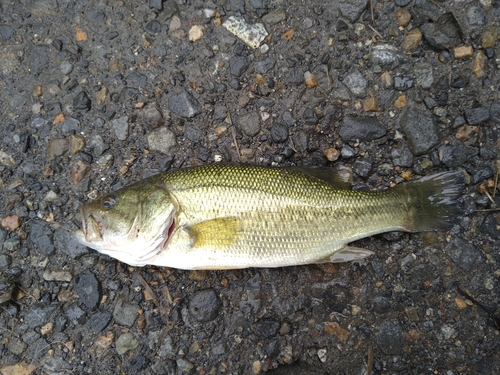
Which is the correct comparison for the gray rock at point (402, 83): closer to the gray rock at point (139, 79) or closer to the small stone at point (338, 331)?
the small stone at point (338, 331)

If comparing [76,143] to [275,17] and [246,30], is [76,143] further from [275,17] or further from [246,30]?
[275,17]

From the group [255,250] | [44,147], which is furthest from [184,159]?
[44,147]

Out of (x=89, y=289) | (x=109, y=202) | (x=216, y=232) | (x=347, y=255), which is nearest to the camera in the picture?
(x=216, y=232)

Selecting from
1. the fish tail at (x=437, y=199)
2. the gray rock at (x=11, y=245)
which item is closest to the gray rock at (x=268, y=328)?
the fish tail at (x=437, y=199)

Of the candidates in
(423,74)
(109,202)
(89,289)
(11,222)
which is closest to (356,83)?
(423,74)

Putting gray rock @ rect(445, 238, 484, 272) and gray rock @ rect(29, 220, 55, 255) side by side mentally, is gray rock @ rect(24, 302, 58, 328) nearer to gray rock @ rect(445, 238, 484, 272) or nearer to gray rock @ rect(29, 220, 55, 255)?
gray rock @ rect(29, 220, 55, 255)

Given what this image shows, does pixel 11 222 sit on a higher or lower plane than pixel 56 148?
lower

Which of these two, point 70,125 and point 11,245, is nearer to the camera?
point 11,245
